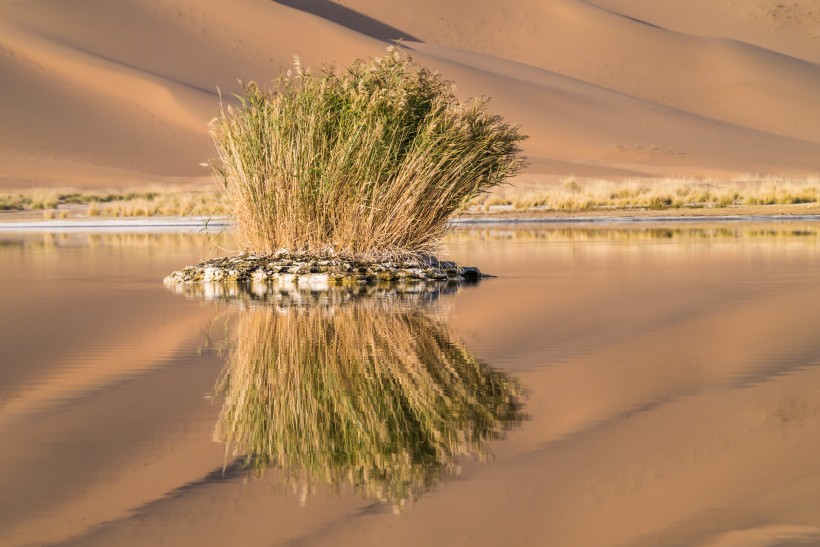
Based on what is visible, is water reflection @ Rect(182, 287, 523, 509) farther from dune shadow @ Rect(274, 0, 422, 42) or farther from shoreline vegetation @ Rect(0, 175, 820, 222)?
dune shadow @ Rect(274, 0, 422, 42)

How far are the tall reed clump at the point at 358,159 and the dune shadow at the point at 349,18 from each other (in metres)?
101

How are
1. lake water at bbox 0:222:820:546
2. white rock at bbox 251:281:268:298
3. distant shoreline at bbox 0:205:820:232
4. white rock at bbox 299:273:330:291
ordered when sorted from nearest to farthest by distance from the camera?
lake water at bbox 0:222:820:546, white rock at bbox 251:281:268:298, white rock at bbox 299:273:330:291, distant shoreline at bbox 0:205:820:232

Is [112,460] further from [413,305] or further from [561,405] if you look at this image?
[413,305]

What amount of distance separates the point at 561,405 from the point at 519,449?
3.31ft

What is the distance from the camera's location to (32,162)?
71.8 meters

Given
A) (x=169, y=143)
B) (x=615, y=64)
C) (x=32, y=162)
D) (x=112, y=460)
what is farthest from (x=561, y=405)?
(x=615, y=64)

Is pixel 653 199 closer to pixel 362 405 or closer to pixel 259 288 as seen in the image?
pixel 259 288

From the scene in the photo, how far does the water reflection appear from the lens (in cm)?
550

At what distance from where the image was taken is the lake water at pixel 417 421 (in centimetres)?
479

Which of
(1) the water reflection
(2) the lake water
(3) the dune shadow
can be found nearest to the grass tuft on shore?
(2) the lake water

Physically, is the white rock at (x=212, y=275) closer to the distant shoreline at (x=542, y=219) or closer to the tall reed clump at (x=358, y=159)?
the tall reed clump at (x=358, y=159)

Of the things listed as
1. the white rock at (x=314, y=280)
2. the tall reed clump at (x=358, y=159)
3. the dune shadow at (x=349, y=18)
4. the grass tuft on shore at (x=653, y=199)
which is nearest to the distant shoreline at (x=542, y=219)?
the grass tuft on shore at (x=653, y=199)

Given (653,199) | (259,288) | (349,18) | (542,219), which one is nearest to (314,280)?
(259,288)

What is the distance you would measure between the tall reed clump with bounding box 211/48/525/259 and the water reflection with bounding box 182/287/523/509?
4.57 m
